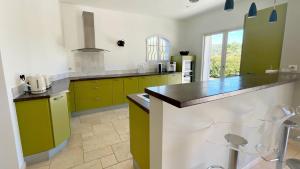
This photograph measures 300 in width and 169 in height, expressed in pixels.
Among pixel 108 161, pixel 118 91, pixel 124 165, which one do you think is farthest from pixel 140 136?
pixel 118 91

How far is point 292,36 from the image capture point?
2.33 m

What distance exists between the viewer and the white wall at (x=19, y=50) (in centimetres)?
169

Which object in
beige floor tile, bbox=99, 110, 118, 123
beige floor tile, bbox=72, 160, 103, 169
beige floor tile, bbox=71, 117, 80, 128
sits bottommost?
beige floor tile, bbox=72, 160, 103, 169

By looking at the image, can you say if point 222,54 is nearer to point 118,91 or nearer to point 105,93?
point 118,91

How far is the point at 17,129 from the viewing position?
73.2 inches

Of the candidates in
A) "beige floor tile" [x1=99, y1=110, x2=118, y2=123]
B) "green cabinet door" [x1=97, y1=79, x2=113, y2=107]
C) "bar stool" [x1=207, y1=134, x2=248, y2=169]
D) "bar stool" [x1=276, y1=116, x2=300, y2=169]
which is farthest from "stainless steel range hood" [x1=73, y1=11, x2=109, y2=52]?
"bar stool" [x1=276, y1=116, x2=300, y2=169]

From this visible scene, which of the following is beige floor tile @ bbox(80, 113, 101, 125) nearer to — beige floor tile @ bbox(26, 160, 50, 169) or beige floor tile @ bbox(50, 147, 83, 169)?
beige floor tile @ bbox(50, 147, 83, 169)

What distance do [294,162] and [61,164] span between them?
8.26 ft

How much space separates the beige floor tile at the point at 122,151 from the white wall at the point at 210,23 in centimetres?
354

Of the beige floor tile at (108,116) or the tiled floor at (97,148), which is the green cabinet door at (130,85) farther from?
the tiled floor at (97,148)

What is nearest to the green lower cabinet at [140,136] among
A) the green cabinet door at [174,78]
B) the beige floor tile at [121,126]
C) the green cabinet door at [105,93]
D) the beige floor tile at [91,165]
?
the beige floor tile at [91,165]

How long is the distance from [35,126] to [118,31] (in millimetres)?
3158

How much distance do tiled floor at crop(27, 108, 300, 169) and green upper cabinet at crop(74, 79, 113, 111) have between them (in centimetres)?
43

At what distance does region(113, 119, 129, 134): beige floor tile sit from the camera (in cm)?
286
